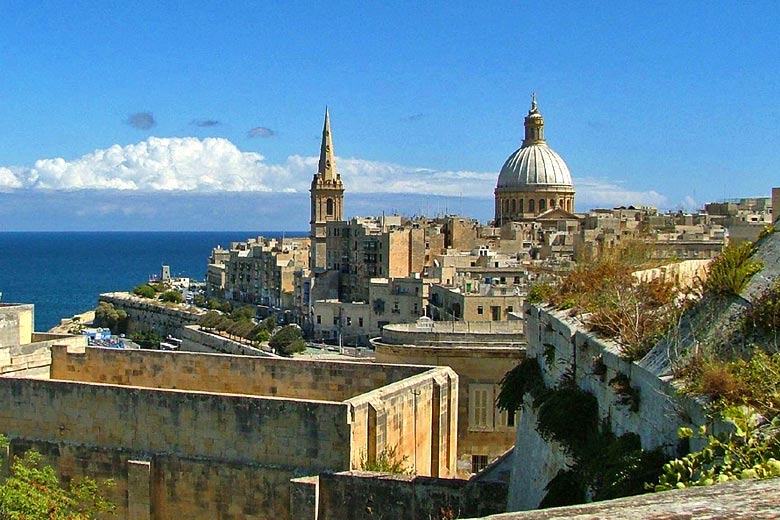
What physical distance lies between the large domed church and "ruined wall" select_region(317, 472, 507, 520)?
79854mm

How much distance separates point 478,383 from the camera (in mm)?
15352

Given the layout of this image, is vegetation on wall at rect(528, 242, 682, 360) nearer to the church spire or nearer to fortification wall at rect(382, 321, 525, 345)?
fortification wall at rect(382, 321, 525, 345)

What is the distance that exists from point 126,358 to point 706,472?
10.2 metres

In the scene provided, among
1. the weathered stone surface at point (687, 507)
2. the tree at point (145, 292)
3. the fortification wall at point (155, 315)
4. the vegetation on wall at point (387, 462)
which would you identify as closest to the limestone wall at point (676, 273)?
the vegetation on wall at point (387, 462)

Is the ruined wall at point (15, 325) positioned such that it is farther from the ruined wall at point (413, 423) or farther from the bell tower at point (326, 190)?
the bell tower at point (326, 190)

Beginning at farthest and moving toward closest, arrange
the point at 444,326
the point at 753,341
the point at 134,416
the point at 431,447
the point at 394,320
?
the point at 394,320 < the point at 444,326 < the point at 431,447 < the point at 134,416 < the point at 753,341

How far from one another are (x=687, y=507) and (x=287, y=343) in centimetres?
5265

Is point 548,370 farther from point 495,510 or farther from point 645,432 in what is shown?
point 645,432

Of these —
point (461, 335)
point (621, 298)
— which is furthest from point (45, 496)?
point (461, 335)

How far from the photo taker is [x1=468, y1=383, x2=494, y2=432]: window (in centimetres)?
1516

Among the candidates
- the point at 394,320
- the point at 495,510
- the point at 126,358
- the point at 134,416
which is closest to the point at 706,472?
the point at 495,510

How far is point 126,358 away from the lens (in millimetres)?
13289

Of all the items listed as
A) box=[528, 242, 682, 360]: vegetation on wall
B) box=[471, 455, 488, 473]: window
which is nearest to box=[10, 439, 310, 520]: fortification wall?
box=[528, 242, 682, 360]: vegetation on wall

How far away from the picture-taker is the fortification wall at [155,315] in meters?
76.2
